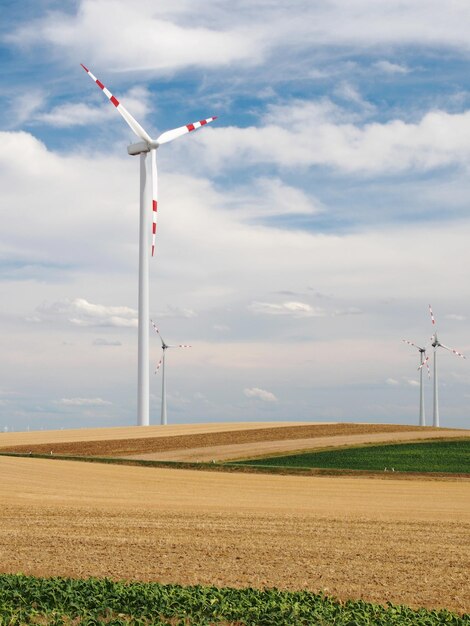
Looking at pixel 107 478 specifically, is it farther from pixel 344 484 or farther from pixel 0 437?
pixel 0 437

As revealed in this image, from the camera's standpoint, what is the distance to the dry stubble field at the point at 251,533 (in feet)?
59.4

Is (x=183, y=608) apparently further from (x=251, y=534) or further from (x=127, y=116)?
(x=127, y=116)

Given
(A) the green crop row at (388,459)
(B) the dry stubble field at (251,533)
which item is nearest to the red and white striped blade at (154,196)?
(A) the green crop row at (388,459)

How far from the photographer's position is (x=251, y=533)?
81.1 feet

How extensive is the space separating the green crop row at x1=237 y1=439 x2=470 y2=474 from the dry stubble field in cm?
647

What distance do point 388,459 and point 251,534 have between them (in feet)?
102

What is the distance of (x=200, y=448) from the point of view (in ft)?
204

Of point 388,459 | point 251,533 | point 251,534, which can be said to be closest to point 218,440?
point 388,459

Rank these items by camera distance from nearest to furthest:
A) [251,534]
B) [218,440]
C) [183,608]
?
[183,608] < [251,534] < [218,440]

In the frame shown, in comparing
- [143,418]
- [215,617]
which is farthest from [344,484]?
[143,418]

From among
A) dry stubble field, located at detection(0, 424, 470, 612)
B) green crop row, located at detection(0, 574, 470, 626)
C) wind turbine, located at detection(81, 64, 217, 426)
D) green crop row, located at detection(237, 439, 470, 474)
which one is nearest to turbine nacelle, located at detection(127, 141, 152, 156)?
wind turbine, located at detection(81, 64, 217, 426)

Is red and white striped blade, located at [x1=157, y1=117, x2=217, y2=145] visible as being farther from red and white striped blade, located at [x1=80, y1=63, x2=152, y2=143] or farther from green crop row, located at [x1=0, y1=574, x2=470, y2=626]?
green crop row, located at [x1=0, y1=574, x2=470, y2=626]

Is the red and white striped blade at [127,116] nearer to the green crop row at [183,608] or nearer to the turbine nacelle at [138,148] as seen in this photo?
the turbine nacelle at [138,148]

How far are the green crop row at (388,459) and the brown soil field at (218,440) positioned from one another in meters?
3.07
